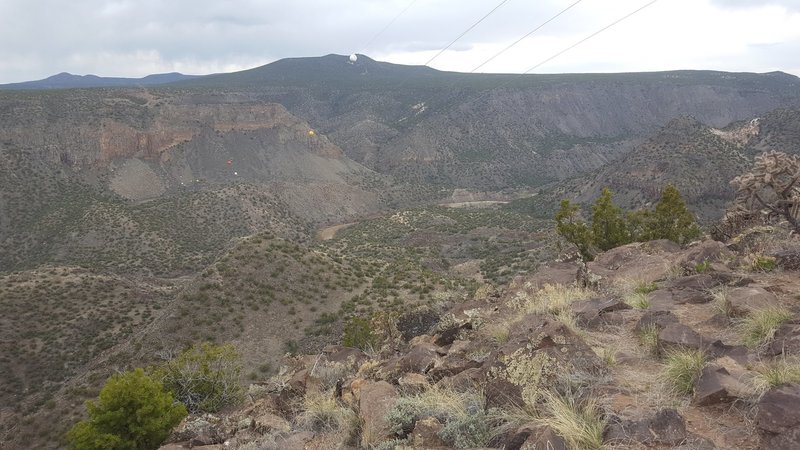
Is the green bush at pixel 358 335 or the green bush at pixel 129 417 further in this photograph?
the green bush at pixel 358 335

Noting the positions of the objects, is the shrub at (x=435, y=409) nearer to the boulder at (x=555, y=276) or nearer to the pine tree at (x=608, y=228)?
the boulder at (x=555, y=276)

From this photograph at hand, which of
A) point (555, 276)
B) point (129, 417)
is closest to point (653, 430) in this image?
point (555, 276)

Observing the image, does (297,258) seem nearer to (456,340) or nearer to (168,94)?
(456,340)

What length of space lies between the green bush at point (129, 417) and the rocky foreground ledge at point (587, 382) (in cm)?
654

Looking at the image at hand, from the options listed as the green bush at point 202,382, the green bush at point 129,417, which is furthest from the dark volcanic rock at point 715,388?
the green bush at point 129,417

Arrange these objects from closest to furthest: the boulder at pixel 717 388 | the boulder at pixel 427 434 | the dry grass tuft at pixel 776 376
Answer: the dry grass tuft at pixel 776 376 < the boulder at pixel 717 388 < the boulder at pixel 427 434

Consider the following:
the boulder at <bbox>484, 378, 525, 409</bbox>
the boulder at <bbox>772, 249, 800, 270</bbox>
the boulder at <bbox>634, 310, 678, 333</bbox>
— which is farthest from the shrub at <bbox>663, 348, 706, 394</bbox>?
the boulder at <bbox>772, 249, 800, 270</bbox>

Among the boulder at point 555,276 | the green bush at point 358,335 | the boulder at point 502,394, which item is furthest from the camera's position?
the green bush at point 358,335

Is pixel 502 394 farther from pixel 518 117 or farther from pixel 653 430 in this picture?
pixel 518 117

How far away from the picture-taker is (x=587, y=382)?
18.1ft

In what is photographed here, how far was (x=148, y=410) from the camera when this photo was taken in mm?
15594

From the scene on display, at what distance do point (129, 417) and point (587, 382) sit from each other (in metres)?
15.9

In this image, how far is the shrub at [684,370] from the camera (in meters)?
5.34

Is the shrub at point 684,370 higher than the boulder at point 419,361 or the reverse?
higher
